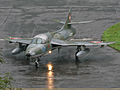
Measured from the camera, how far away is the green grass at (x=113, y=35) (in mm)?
39684

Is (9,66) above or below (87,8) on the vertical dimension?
below

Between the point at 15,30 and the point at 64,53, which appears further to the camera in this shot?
the point at 15,30

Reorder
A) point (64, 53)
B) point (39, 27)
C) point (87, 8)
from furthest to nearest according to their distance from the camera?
point (87, 8) → point (39, 27) → point (64, 53)

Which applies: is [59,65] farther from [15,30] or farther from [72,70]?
[15,30]

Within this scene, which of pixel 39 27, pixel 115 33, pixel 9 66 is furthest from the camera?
pixel 39 27

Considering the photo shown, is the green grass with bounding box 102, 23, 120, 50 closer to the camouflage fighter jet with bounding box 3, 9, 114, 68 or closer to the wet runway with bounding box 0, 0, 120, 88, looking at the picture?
the wet runway with bounding box 0, 0, 120, 88

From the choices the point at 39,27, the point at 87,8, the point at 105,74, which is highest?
the point at 87,8

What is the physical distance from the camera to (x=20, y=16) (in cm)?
5178

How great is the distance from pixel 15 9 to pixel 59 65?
2396 cm

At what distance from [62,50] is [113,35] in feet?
25.7

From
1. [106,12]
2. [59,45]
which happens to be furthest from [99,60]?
[106,12]

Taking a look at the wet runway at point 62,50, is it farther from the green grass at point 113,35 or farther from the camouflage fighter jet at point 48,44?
the camouflage fighter jet at point 48,44

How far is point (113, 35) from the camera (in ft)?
142

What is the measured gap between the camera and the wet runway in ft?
96.3
